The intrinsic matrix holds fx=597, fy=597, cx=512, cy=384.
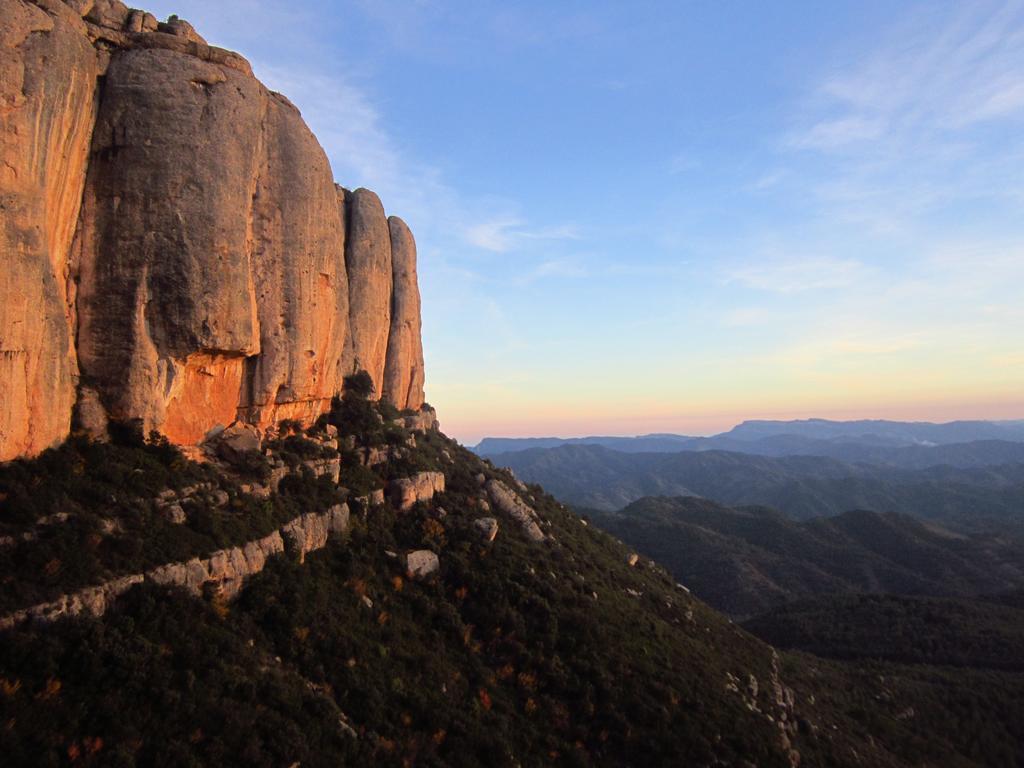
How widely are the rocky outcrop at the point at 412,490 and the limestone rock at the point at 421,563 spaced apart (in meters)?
3.90

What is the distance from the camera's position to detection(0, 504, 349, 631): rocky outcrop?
15211mm

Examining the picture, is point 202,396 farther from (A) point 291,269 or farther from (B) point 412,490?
(B) point 412,490

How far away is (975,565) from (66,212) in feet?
389

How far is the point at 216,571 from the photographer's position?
65.2ft

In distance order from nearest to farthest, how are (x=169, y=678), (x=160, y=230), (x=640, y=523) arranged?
(x=169, y=678)
(x=160, y=230)
(x=640, y=523)

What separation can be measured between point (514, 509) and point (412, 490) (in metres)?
8.50

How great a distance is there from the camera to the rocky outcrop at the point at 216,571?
49.9ft

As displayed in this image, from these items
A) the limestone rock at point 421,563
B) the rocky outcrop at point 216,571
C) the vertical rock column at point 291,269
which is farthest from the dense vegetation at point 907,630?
the vertical rock column at point 291,269

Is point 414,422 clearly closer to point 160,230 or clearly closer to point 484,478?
point 484,478

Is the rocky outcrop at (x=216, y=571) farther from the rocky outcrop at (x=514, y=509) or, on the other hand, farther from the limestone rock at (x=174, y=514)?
the rocky outcrop at (x=514, y=509)

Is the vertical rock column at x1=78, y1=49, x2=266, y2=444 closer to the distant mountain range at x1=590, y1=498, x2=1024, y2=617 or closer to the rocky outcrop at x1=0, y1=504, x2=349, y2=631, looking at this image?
the rocky outcrop at x1=0, y1=504, x2=349, y2=631

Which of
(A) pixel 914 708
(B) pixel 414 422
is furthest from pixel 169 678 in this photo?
(A) pixel 914 708

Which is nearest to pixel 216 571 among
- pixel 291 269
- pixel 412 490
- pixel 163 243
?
pixel 163 243

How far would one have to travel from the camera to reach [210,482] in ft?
76.2
